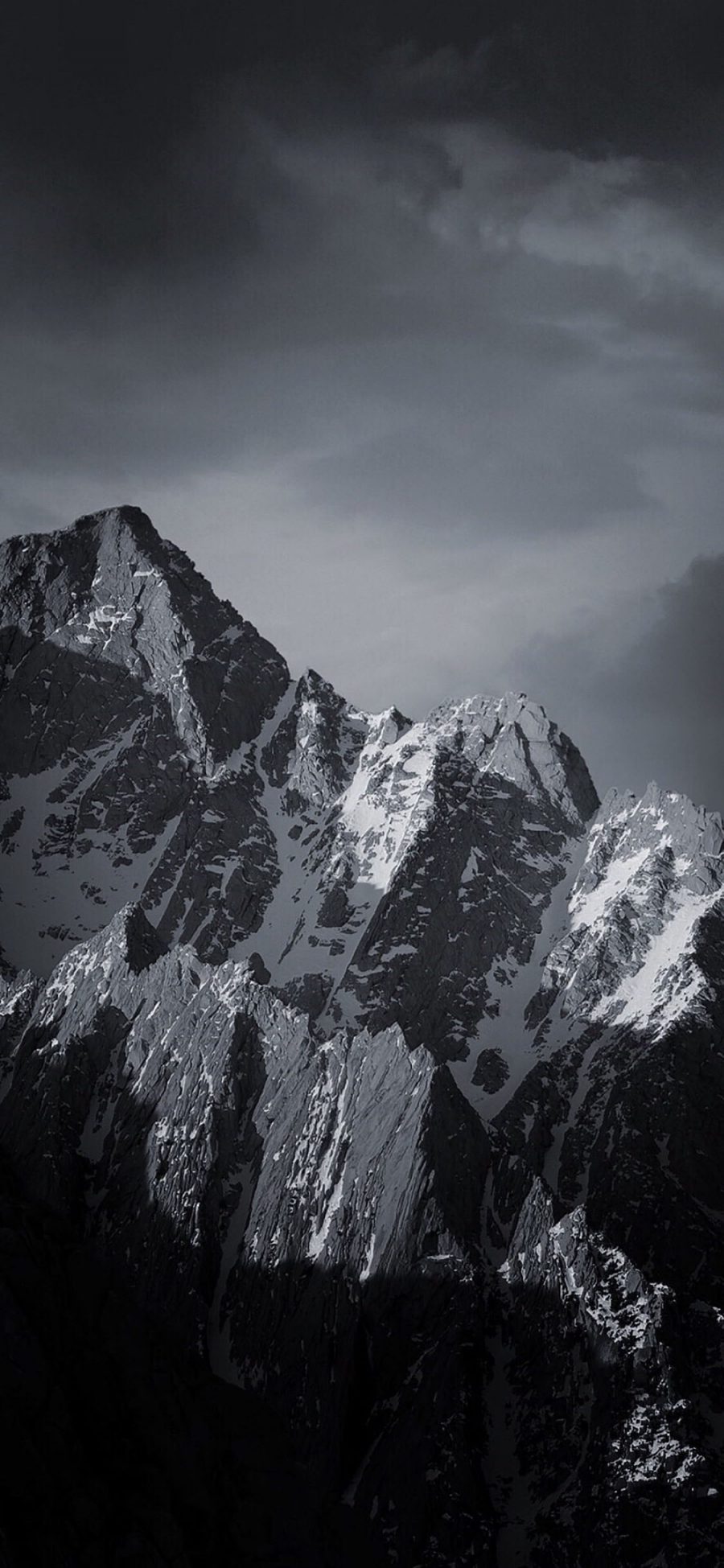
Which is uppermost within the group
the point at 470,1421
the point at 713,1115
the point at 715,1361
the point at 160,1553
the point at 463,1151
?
the point at 713,1115

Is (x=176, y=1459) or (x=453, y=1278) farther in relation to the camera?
(x=453, y=1278)

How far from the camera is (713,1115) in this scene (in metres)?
192

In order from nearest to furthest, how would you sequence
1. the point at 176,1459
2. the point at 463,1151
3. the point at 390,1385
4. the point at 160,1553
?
the point at 160,1553, the point at 176,1459, the point at 390,1385, the point at 463,1151

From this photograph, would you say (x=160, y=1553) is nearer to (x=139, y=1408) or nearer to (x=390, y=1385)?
(x=139, y=1408)

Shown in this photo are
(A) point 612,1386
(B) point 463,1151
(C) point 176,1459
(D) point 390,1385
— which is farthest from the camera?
(B) point 463,1151

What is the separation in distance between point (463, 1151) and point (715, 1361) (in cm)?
4114

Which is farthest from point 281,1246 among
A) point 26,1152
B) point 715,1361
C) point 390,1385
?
point 715,1361

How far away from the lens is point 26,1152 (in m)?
189

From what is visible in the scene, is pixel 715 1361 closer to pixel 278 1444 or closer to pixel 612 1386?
pixel 612 1386

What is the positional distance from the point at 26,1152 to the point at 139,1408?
5520 inches

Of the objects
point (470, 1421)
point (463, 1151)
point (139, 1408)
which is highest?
point (463, 1151)

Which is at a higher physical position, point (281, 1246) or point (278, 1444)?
point (281, 1246)

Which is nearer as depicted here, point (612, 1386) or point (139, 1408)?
point (139, 1408)

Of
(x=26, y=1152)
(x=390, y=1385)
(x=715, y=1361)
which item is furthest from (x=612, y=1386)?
(x=26, y=1152)
